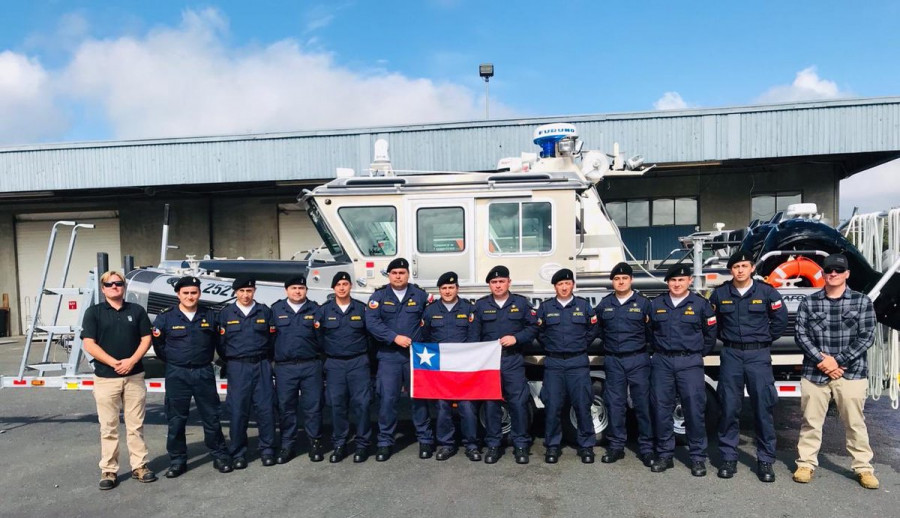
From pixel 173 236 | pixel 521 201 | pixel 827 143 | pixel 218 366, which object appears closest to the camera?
pixel 521 201

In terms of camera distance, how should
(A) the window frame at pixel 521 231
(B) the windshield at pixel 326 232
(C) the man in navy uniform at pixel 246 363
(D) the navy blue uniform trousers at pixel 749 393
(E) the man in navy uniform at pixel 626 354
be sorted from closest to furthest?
1. (D) the navy blue uniform trousers at pixel 749 393
2. (E) the man in navy uniform at pixel 626 354
3. (C) the man in navy uniform at pixel 246 363
4. (A) the window frame at pixel 521 231
5. (B) the windshield at pixel 326 232

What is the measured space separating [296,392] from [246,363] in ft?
1.65

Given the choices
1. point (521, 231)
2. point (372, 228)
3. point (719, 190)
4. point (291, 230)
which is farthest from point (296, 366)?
point (719, 190)

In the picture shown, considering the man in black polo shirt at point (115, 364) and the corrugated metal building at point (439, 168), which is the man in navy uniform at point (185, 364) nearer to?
the man in black polo shirt at point (115, 364)

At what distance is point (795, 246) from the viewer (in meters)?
6.18

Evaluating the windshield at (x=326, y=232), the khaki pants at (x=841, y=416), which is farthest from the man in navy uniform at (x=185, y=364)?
the khaki pants at (x=841, y=416)

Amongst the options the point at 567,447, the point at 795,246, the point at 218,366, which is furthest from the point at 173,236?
the point at 795,246

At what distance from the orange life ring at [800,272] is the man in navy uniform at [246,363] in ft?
16.2

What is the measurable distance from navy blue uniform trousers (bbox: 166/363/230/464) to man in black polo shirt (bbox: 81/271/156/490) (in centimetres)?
23

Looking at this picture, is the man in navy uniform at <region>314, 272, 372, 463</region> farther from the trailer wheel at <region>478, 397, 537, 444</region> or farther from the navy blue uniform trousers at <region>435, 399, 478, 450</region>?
the trailer wheel at <region>478, 397, 537, 444</region>

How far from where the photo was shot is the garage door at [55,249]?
1752 centimetres

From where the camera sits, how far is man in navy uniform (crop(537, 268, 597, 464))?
5.00 m

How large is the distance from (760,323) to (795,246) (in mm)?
1990

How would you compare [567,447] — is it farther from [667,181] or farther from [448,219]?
[667,181]
